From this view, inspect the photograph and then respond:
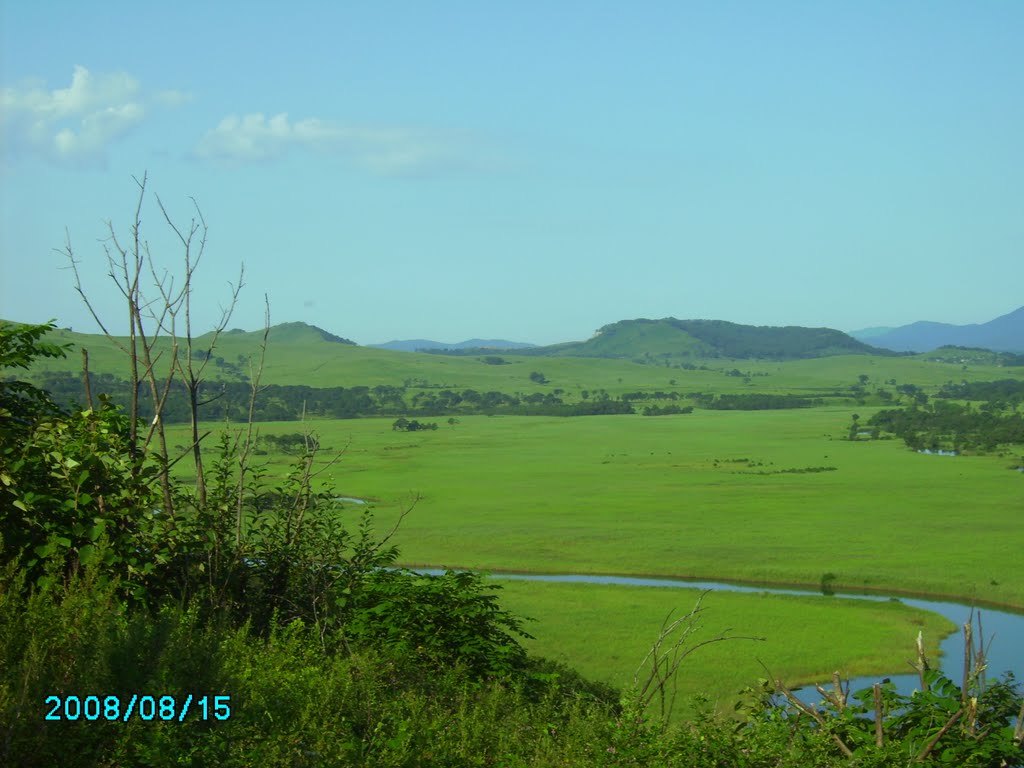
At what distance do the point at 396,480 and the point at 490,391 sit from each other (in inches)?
4166

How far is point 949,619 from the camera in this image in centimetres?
2858

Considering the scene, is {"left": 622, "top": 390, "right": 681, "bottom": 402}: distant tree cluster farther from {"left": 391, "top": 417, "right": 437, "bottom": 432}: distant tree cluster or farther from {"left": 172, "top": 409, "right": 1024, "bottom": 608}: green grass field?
{"left": 172, "top": 409, "right": 1024, "bottom": 608}: green grass field

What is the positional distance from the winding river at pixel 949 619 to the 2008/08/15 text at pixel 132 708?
14907 mm

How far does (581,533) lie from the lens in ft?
140

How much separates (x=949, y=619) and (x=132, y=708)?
1143 inches

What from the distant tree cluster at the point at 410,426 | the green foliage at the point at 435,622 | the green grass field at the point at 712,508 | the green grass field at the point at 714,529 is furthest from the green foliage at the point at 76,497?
the distant tree cluster at the point at 410,426

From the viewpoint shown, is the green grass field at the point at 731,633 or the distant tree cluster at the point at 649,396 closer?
the green grass field at the point at 731,633

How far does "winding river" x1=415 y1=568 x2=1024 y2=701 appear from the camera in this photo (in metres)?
22.9

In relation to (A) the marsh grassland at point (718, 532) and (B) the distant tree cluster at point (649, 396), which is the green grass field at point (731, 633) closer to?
(A) the marsh grassland at point (718, 532)

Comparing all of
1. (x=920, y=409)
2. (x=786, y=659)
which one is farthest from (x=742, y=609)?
(x=920, y=409)

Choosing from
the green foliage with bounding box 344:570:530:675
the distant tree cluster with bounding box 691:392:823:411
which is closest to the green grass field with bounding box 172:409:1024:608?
the green foliage with bounding box 344:570:530:675

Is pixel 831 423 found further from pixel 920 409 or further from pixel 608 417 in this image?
pixel 608 417

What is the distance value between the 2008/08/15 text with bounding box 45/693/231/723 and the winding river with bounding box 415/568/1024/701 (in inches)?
587

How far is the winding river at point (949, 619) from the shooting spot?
75.0ft
